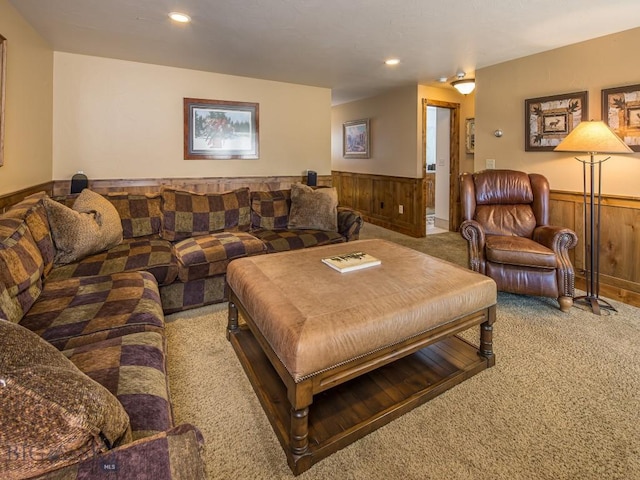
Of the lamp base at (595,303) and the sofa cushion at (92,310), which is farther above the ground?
the sofa cushion at (92,310)

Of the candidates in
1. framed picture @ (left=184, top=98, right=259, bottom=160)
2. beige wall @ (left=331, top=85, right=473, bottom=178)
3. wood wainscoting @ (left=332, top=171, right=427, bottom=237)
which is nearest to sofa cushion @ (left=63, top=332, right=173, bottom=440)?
framed picture @ (left=184, top=98, right=259, bottom=160)

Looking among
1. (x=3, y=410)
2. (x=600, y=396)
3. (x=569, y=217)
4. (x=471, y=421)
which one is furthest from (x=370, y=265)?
(x=569, y=217)

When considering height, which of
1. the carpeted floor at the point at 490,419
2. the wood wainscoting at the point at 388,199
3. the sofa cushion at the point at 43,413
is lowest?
the carpeted floor at the point at 490,419

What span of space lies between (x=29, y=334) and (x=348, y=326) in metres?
1.01

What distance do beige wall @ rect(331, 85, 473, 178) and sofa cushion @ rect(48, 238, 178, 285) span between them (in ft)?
12.4

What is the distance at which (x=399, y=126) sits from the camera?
550 cm

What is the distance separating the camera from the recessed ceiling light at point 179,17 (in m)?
2.62

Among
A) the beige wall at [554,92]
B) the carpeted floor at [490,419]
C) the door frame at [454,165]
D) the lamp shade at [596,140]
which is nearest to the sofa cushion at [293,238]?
the carpeted floor at [490,419]

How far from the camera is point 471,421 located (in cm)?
164

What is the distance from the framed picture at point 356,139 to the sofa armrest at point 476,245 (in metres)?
3.55

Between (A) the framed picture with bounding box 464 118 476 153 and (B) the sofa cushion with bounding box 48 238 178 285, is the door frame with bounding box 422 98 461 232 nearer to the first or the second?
(A) the framed picture with bounding box 464 118 476 153

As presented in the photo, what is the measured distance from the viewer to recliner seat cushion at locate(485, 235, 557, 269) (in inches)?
109

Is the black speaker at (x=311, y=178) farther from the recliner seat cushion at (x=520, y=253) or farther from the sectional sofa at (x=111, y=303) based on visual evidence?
the recliner seat cushion at (x=520, y=253)

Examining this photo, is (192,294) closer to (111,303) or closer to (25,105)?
(111,303)
